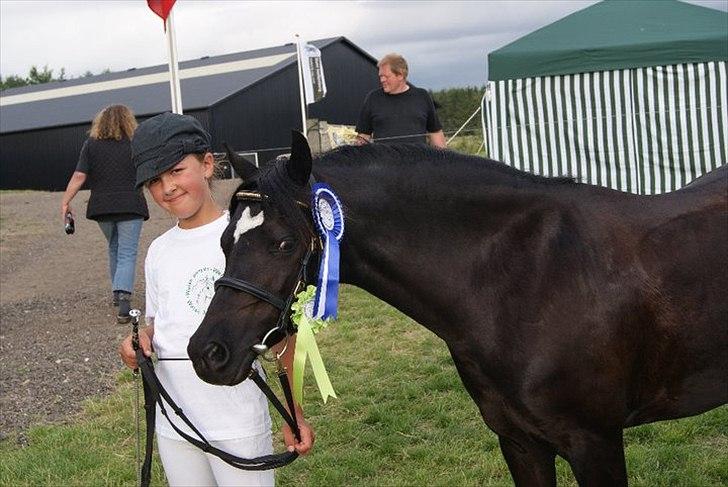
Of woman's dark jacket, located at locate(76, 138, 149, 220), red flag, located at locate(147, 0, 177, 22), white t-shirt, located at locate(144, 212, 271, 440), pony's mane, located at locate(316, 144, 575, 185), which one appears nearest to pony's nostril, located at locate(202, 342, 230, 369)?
white t-shirt, located at locate(144, 212, 271, 440)

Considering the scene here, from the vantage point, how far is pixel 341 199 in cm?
249

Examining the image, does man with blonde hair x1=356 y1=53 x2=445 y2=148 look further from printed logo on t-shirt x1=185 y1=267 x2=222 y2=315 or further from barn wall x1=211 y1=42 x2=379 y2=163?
barn wall x1=211 y1=42 x2=379 y2=163

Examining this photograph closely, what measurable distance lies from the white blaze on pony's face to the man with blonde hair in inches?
182

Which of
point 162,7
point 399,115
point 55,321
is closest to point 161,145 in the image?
point 399,115

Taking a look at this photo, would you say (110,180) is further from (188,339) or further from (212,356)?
(212,356)

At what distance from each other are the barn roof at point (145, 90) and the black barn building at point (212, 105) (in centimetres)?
5

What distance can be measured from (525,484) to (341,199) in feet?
4.13

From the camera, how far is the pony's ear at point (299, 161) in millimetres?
2293

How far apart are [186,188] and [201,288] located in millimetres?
330

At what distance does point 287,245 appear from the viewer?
2.32 meters

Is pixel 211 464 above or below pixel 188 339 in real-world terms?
below

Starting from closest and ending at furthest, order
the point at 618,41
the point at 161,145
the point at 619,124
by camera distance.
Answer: the point at 161,145
the point at 618,41
the point at 619,124

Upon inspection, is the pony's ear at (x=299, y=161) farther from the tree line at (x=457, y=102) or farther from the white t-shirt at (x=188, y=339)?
the tree line at (x=457, y=102)

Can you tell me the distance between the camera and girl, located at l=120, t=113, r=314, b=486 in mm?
2518
